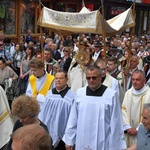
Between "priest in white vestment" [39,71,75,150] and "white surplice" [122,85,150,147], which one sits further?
"priest in white vestment" [39,71,75,150]

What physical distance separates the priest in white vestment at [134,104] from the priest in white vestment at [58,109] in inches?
32.1

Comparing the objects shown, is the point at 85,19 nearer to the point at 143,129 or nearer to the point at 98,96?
the point at 98,96

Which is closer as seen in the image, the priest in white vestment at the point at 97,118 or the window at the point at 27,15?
the priest in white vestment at the point at 97,118

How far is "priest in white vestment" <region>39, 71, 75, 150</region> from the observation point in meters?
4.77

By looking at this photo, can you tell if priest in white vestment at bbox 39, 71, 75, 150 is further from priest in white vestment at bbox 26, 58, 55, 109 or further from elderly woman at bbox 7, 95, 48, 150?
elderly woman at bbox 7, 95, 48, 150

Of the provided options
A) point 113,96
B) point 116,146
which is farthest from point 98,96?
point 116,146

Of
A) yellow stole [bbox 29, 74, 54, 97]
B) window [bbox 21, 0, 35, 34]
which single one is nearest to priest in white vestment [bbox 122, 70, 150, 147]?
yellow stole [bbox 29, 74, 54, 97]

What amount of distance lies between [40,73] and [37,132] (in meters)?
3.59

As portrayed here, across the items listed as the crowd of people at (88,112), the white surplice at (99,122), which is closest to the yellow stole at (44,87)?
the crowd of people at (88,112)

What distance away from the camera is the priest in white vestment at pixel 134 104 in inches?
182

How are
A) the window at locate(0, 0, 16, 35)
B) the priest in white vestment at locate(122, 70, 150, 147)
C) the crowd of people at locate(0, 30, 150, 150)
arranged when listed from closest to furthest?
the crowd of people at locate(0, 30, 150, 150)
the priest in white vestment at locate(122, 70, 150, 147)
the window at locate(0, 0, 16, 35)

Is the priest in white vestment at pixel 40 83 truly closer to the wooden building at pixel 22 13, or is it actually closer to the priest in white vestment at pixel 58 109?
the priest in white vestment at pixel 58 109

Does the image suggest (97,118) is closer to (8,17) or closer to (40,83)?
(40,83)

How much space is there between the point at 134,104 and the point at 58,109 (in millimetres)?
1090
